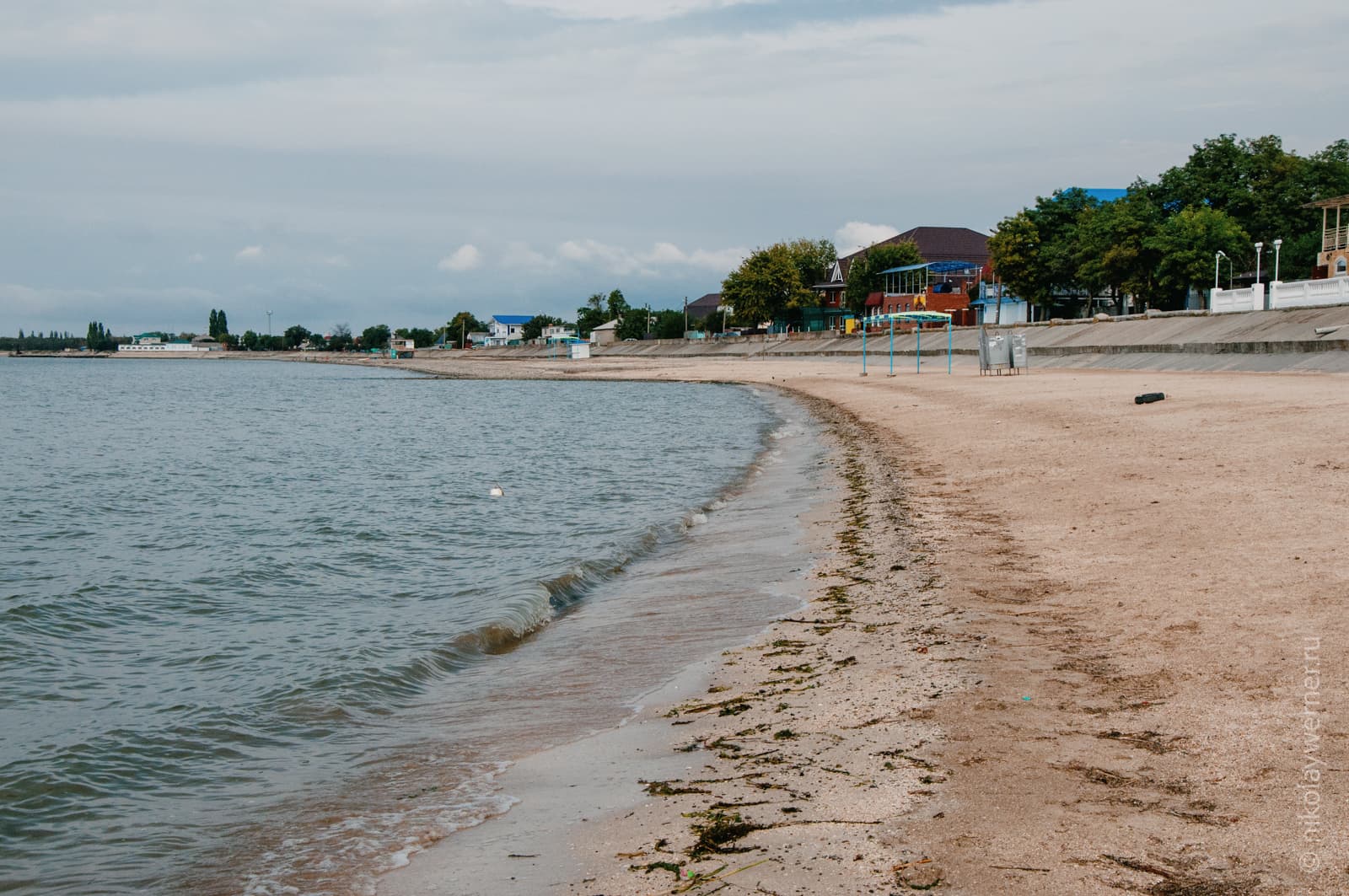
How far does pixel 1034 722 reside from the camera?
534cm

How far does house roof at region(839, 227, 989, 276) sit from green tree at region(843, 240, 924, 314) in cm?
893

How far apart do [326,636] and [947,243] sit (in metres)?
130

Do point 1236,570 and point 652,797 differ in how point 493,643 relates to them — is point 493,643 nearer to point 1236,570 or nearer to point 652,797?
point 652,797

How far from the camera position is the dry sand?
3.89 metres

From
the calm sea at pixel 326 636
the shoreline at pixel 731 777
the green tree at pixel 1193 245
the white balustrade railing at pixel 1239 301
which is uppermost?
the green tree at pixel 1193 245

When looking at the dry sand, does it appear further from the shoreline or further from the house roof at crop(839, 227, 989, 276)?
the house roof at crop(839, 227, 989, 276)

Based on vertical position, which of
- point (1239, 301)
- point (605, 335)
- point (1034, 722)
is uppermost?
point (605, 335)

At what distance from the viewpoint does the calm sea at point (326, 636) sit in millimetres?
5414

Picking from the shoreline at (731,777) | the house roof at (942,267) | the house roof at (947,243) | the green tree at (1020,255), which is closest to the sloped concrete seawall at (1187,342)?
the green tree at (1020,255)

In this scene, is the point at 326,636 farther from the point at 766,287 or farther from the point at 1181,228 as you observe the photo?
the point at 766,287

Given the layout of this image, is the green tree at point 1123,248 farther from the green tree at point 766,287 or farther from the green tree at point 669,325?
the green tree at point 669,325

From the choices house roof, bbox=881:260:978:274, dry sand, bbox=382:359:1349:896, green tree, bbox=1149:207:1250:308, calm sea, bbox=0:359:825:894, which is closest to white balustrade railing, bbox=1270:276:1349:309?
green tree, bbox=1149:207:1250:308

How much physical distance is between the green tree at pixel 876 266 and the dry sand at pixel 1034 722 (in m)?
108

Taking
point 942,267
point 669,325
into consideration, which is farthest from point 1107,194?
point 669,325
